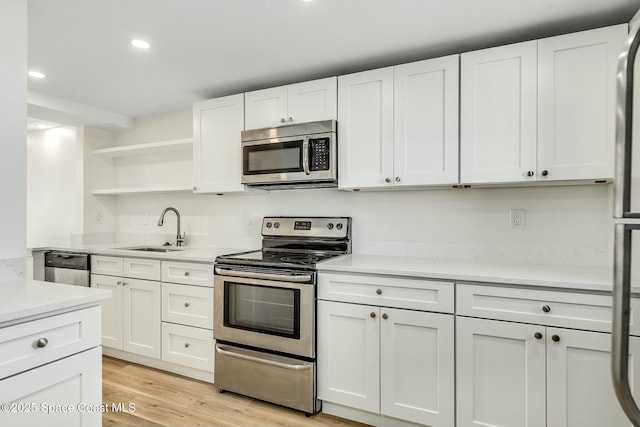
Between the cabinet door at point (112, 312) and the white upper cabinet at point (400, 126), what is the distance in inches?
81.9

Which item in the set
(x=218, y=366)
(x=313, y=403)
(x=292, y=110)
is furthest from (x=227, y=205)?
(x=313, y=403)

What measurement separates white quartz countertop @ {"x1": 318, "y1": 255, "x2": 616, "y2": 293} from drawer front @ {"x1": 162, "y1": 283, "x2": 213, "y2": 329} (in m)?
0.98

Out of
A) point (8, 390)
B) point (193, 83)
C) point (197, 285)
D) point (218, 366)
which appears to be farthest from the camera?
point (193, 83)

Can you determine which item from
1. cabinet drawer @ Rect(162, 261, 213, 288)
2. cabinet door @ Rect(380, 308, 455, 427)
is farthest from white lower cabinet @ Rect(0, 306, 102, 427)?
cabinet door @ Rect(380, 308, 455, 427)

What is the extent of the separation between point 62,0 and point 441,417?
2.79 metres

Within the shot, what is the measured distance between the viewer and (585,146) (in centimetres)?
187

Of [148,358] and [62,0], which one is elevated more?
[62,0]

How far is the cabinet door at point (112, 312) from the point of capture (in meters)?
3.00

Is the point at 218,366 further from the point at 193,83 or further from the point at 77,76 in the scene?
the point at 77,76

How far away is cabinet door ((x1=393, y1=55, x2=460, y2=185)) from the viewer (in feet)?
7.04

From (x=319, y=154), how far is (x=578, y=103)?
1.47m

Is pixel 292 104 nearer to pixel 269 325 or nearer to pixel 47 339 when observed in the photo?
pixel 269 325

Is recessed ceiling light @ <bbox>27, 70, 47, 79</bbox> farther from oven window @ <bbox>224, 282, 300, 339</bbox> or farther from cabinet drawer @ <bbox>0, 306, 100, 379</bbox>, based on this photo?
cabinet drawer @ <bbox>0, 306, 100, 379</bbox>

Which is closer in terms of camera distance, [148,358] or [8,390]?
[8,390]
